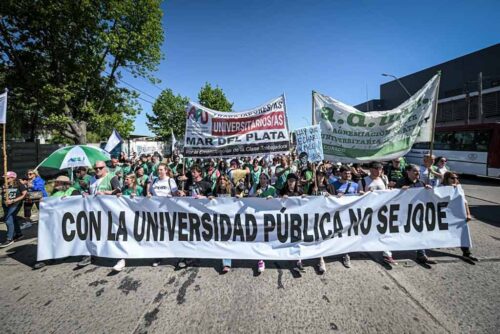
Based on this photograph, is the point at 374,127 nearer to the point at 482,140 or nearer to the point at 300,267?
the point at 300,267

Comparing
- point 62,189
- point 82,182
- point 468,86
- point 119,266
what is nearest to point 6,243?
point 82,182

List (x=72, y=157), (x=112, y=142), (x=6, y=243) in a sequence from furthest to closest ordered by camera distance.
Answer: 1. (x=112, y=142)
2. (x=72, y=157)
3. (x=6, y=243)

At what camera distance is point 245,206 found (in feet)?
13.3

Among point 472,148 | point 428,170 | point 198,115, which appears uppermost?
point 198,115

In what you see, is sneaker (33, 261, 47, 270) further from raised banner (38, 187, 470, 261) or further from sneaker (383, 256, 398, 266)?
sneaker (383, 256, 398, 266)

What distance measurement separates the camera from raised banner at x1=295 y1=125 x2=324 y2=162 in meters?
5.02

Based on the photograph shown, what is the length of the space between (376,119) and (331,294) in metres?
3.55

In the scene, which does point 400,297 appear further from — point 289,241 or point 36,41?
point 36,41

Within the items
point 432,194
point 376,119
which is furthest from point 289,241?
point 376,119

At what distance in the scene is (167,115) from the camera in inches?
1576

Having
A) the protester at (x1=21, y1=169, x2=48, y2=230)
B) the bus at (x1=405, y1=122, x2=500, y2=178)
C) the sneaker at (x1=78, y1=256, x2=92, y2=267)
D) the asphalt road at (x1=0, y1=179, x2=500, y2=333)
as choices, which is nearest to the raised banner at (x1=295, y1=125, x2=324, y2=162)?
the asphalt road at (x1=0, y1=179, x2=500, y2=333)

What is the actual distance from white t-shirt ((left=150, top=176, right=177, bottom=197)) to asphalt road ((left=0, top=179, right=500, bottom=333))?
1349mm

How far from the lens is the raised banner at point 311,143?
16.5 ft

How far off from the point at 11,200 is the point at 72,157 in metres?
1.48
